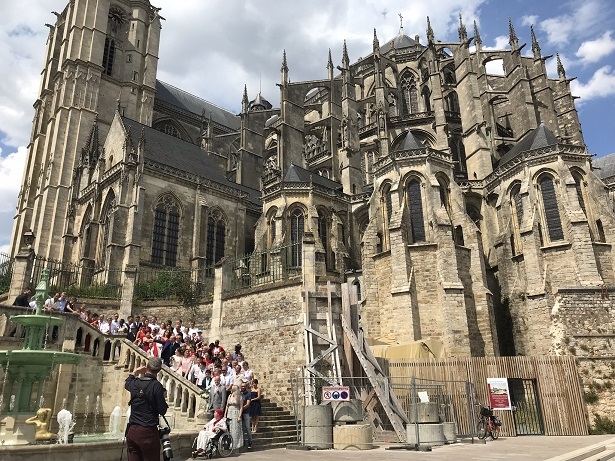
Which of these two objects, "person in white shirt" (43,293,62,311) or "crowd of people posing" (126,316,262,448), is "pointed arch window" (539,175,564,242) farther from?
"person in white shirt" (43,293,62,311)

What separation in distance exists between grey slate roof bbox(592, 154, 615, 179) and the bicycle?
24.3 metres

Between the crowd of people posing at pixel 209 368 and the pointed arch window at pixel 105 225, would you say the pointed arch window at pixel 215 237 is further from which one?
the crowd of people posing at pixel 209 368

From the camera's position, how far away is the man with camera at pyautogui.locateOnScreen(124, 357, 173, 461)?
14.4 ft

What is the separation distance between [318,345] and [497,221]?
55.1 ft

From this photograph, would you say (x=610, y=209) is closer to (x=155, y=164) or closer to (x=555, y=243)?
(x=555, y=243)

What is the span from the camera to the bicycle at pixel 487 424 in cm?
1202

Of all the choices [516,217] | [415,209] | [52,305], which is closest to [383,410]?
[52,305]

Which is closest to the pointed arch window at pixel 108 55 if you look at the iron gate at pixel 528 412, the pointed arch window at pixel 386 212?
the pointed arch window at pixel 386 212

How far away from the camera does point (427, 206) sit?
76.9ft

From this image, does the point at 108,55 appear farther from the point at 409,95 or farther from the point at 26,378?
the point at 26,378

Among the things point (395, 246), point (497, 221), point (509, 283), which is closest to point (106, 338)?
point (395, 246)

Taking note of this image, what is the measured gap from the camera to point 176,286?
19.2 m

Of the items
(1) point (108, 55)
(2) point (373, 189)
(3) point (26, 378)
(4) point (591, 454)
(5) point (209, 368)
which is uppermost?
(1) point (108, 55)

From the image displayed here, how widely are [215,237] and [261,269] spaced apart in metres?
11.5
